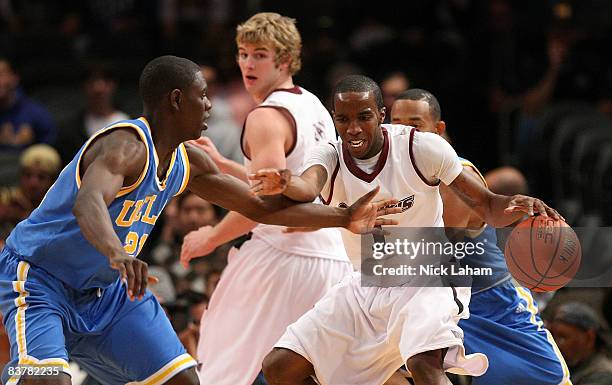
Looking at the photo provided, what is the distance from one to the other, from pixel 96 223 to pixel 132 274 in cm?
34

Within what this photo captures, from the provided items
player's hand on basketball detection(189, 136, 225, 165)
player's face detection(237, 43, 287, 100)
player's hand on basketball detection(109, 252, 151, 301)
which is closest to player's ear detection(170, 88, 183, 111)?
player's hand on basketball detection(109, 252, 151, 301)

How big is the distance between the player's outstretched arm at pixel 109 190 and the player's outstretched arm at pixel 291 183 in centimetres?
61

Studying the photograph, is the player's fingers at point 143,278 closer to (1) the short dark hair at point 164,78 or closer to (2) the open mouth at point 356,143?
(1) the short dark hair at point 164,78

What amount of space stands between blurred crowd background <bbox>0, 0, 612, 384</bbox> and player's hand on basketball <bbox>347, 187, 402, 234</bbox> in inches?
143

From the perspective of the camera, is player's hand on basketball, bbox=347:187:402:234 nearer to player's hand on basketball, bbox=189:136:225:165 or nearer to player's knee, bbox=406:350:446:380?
player's knee, bbox=406:350:446:380

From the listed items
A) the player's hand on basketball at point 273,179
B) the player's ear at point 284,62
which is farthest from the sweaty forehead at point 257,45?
the player's hand on basketball at point 273,179

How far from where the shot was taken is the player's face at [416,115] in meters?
6.41

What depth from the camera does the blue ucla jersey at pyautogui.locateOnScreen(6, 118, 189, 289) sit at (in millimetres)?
5148

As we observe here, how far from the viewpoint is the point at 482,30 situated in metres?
12.4

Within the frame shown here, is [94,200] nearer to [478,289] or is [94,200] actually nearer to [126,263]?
[126,263]

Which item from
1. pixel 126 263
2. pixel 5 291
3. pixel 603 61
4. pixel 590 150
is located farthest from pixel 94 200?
pixel 603 61

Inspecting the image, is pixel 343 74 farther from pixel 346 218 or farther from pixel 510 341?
pixel 346 218

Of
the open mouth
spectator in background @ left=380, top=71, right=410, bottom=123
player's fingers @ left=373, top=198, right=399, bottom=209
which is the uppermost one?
the open mouth

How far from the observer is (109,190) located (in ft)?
16.1
